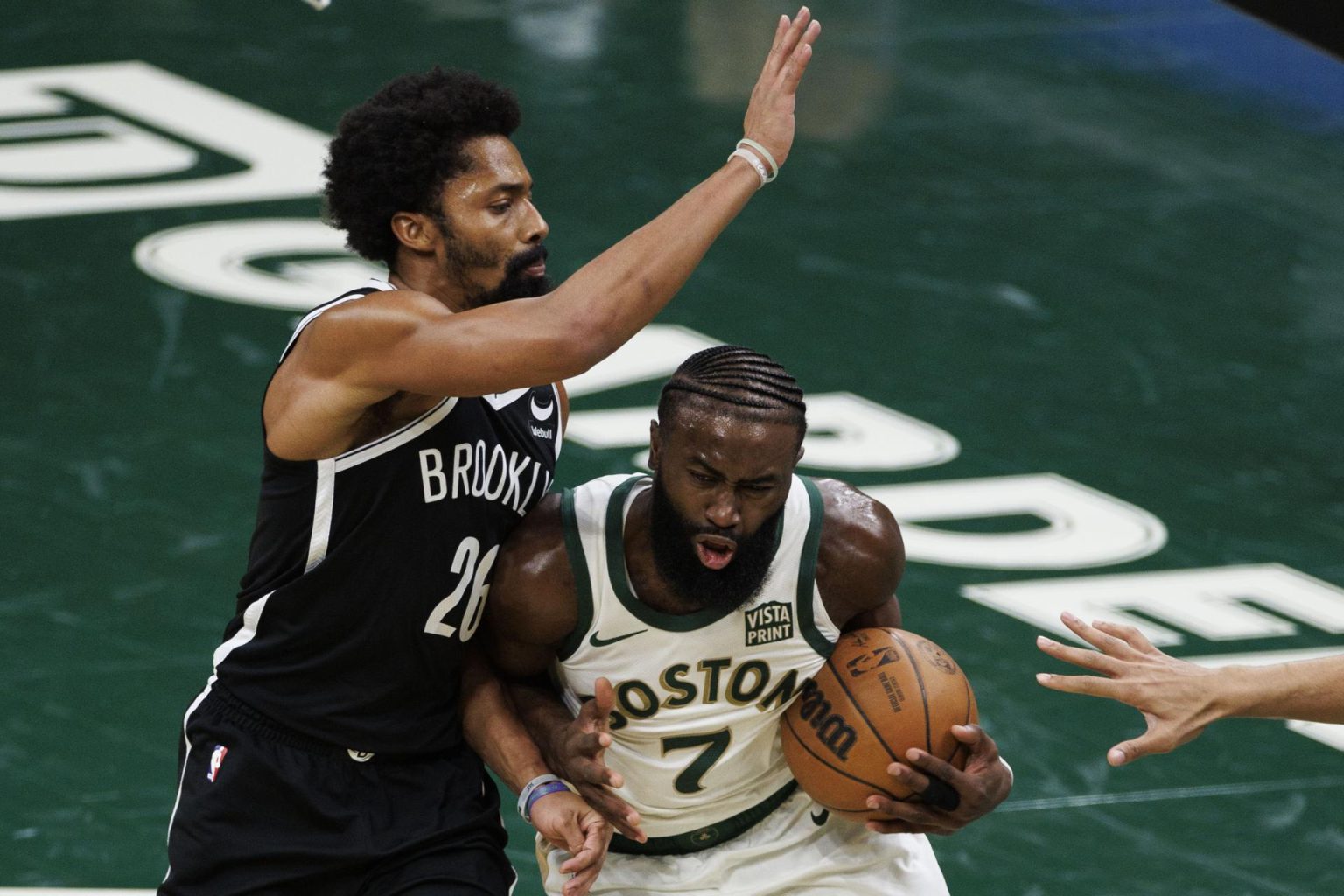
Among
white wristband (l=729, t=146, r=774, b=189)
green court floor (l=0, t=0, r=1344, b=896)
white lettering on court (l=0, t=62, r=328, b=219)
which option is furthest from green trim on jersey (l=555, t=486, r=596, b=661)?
white lettering on court (l=0, t=62, r=328, b=219)

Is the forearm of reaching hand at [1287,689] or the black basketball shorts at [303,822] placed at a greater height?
the forearm of reaching hand at [1287,689]

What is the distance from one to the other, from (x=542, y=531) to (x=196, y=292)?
5.33 meters

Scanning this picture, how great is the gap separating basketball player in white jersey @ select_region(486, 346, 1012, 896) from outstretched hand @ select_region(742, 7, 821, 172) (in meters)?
0.42

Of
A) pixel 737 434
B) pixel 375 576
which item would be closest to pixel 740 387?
pixel 737 434

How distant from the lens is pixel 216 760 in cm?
434

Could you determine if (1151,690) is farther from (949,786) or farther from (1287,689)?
(949,786)

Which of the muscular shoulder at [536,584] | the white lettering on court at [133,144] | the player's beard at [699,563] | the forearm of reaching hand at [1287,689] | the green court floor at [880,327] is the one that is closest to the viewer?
the forearm of reaching hand at [1287,689]

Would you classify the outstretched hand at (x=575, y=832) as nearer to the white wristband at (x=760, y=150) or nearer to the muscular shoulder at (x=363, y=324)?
the muscular shoulder at (x=363, y=324)

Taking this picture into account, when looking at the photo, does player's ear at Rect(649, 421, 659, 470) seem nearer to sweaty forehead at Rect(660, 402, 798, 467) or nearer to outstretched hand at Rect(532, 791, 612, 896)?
sweaty forehead at Rect(660, 402, 798, 467)

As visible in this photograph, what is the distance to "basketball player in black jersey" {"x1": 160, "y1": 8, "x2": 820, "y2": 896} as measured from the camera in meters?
4.10

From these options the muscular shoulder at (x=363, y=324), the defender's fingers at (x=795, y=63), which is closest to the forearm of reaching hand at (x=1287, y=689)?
the defender's fingers at (x=795, y=63)

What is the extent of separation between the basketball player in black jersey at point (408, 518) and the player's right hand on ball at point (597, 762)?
0.04 metres

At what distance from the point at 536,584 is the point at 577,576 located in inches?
3.3

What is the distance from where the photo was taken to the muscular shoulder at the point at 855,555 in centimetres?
448
